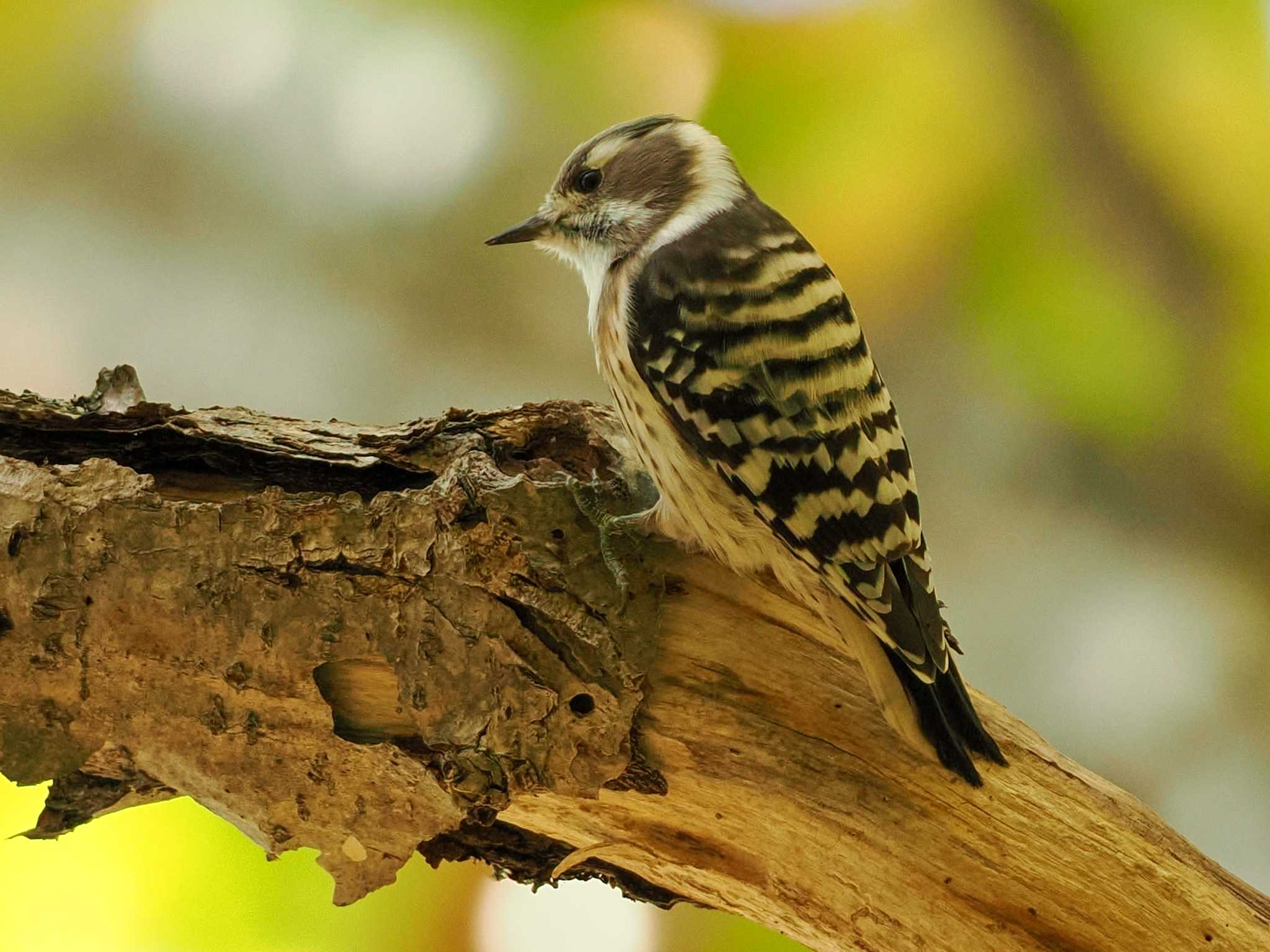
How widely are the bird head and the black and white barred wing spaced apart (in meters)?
0.21

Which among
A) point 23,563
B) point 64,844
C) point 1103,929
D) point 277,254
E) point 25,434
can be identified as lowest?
point 64,844

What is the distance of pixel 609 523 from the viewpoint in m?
1.40

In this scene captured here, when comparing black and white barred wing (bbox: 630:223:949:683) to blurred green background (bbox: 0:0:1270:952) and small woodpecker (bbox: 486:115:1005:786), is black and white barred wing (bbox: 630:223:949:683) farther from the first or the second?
blurred green background (bbox: 0:0:1270:952)

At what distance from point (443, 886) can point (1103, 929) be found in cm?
135

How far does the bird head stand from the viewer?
5.56 ft

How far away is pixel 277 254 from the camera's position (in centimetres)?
246

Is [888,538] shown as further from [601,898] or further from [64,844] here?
[64,844]

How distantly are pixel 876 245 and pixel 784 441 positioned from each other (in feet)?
3.95

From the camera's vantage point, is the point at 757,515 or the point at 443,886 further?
the point at 443,886

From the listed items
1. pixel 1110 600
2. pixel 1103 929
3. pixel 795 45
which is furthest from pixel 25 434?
pixel 1110 600

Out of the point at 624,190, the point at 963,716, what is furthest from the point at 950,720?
the point at 624,190

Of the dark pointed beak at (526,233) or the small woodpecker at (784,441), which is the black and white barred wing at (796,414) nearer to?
the small woodpecker at (784,441)

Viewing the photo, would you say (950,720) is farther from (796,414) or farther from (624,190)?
(624,190)

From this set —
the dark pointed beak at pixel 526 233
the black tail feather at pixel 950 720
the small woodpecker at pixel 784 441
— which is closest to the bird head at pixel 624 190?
the dark pointed beak at pixel 526 233
